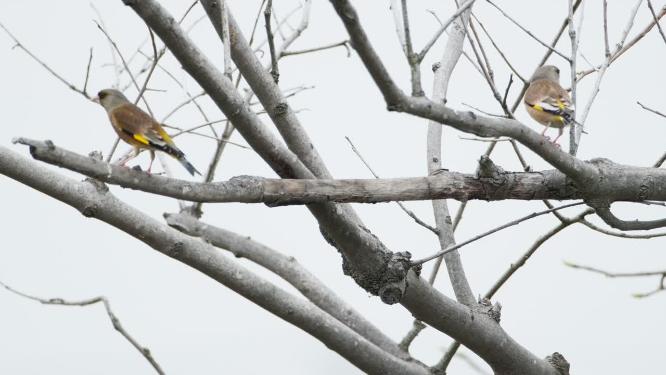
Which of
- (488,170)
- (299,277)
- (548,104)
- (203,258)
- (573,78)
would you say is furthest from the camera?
(548,104)

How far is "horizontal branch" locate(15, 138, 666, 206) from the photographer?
2416 millimetres

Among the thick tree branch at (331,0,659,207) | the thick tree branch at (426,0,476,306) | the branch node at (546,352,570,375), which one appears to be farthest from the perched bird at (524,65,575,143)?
the thick tree branch at (331,0,659,207)

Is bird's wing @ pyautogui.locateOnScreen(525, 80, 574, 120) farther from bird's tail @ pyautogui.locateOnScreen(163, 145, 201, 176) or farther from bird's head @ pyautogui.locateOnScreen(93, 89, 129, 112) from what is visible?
bird's head @ pyautogui.locateOnScreen(93, 89, 129, 112)

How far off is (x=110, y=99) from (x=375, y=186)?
1.84m

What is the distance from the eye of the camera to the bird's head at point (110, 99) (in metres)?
3.93

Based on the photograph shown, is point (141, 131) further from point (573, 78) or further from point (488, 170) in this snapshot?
point (573, 78)

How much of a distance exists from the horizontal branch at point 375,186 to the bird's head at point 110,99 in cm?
146

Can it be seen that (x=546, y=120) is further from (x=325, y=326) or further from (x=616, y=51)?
(x=325, y=326)

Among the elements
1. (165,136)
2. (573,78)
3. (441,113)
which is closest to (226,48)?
(165,136)

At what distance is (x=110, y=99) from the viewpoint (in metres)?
4.11

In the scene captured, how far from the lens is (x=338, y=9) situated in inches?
77.5

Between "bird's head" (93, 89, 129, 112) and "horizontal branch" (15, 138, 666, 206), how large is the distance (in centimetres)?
146

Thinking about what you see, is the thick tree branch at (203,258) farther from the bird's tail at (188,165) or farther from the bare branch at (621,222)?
the bare branch at (621,222)

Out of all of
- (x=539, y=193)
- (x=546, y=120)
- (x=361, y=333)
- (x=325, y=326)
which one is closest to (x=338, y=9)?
(x=539, y=193)
